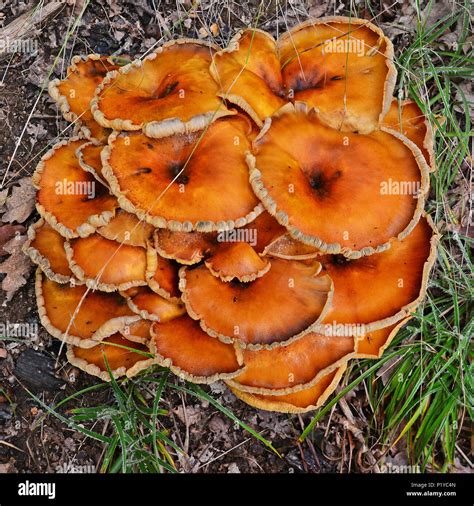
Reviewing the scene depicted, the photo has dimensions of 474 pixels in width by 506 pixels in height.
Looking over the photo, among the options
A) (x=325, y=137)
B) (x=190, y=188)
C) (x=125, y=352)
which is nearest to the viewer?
(x=190, y=188)

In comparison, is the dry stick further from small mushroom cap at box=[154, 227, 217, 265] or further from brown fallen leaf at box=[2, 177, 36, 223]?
small mushroom cap at box=[154, 227, 217, 265]

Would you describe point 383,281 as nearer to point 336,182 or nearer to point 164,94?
point 336,182

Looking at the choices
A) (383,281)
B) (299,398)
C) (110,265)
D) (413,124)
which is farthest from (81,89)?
(299,398)

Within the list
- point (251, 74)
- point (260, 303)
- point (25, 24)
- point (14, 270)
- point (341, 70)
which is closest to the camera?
point (260, 303)
